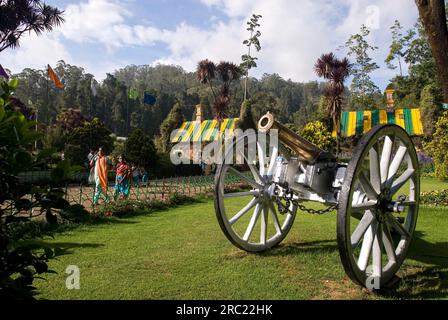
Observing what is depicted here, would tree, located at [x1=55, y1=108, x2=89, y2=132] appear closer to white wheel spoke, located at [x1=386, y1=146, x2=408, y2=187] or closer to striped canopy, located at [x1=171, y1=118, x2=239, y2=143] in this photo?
striped canopy, located at [x1=171, y1=118, x2=239, y2=143]

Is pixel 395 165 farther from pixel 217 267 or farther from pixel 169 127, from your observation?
pixel 169 127

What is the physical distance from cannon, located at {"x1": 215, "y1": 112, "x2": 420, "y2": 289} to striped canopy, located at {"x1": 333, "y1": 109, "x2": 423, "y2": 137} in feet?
82.8

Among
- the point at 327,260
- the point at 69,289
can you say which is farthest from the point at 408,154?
the point at 69,289

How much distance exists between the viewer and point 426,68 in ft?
129

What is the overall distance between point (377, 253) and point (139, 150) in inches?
676

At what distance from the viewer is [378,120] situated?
97.8 ft

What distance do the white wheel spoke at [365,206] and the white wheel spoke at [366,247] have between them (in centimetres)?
20

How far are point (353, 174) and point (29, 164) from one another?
8.80ft

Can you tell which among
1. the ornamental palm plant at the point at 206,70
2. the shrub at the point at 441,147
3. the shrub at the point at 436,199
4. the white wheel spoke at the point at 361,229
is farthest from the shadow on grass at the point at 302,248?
the ornamental palm plant at the point at 206,70

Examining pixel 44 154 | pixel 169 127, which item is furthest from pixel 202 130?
Result: pixel 44 154

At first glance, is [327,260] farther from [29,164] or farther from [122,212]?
[122,212]

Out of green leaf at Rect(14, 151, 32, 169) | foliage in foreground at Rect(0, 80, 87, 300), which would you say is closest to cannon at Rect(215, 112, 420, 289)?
foliage in foreground at Rect(0, 80, 87, 300)
